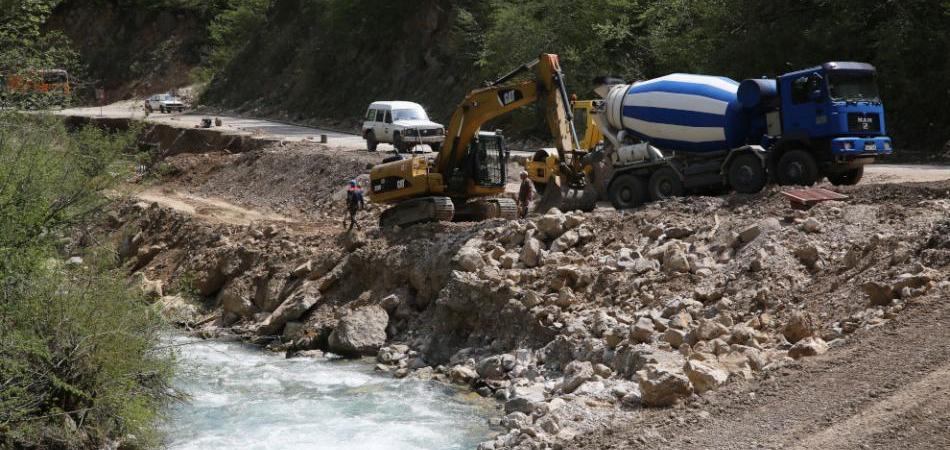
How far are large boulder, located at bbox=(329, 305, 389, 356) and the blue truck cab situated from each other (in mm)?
7695

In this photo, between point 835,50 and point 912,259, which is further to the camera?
point 835,50

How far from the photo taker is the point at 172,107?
57906 mm

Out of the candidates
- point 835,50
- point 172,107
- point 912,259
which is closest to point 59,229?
point 912,259

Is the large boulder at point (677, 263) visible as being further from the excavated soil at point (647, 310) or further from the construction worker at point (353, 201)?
the construction worker at point (353, 201)

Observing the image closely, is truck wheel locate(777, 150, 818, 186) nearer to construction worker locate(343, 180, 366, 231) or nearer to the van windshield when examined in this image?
construction worker locate(343, 180, 366, 231)

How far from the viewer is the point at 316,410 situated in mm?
16062

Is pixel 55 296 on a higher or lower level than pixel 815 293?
higher

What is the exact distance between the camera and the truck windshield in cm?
1903

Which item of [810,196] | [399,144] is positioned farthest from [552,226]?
[399,144]

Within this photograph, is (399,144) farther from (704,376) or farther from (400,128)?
(704,376)

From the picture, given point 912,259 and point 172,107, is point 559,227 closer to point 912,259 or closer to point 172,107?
point 912,259

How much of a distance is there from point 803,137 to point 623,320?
554 centimetres

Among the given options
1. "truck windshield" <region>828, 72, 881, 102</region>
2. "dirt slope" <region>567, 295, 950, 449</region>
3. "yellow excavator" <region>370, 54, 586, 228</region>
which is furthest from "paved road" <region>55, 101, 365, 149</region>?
"dirt slope" <region>567, 295, 950, 449</region>

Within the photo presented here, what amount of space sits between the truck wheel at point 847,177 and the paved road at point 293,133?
6.93 feet
